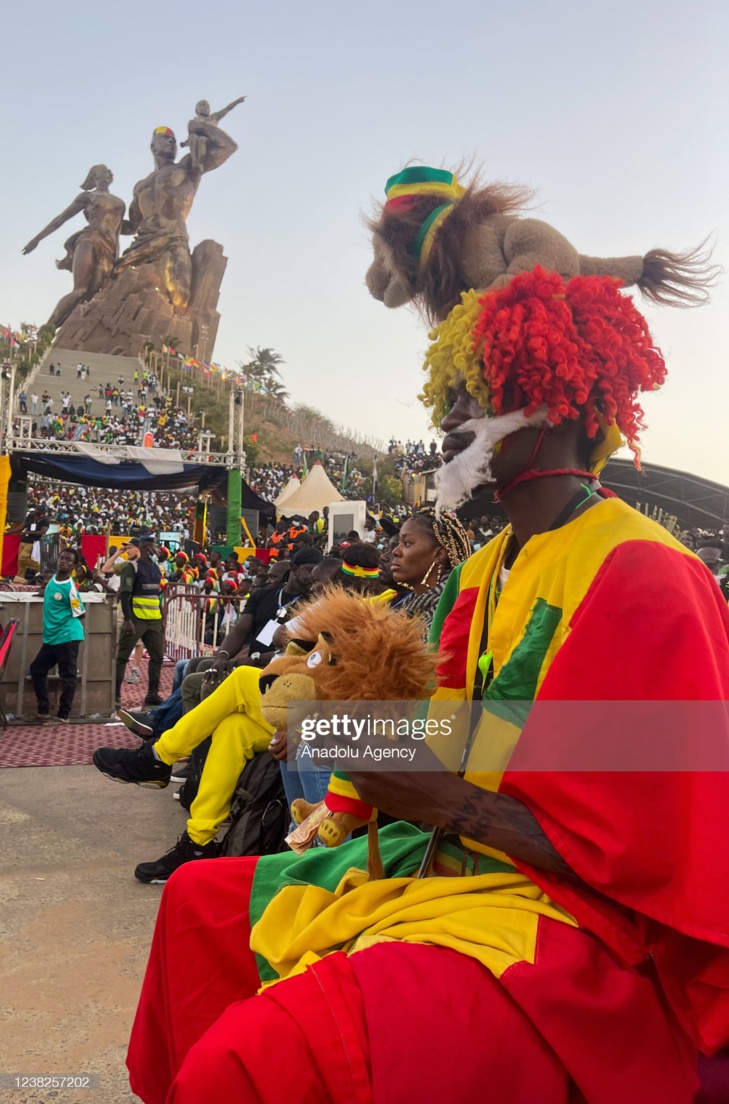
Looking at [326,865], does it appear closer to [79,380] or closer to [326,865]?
[326,865]

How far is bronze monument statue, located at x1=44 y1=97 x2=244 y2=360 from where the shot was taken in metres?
55.8

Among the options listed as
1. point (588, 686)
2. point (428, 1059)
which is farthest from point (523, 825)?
point (428, 1059)

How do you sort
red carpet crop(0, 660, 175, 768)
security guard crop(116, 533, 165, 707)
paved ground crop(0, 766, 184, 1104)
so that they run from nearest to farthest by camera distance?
paved ground crop(0, 766, 184, 1104), red carpet crop(0, 660, 175, 768), security guard crop(116, 533, 165, 707)

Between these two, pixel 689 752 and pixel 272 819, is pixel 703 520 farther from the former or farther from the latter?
pixel 689 752

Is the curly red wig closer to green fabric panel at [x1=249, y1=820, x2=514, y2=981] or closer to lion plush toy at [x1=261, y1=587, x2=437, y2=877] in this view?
lion plush toy at [x1=261, y1=587, x2=437, y2=877]

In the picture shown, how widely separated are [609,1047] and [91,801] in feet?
15.2

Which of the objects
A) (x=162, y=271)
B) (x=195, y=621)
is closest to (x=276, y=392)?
(x=162, y=271)

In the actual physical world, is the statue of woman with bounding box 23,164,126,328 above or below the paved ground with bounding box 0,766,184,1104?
above

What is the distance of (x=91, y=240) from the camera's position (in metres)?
56.4

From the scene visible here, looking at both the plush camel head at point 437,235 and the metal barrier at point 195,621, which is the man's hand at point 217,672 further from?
the metal barrier at point 195,621

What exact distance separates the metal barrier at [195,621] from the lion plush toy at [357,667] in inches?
348

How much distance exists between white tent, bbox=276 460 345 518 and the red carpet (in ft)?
60.1

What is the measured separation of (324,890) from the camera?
1617mm

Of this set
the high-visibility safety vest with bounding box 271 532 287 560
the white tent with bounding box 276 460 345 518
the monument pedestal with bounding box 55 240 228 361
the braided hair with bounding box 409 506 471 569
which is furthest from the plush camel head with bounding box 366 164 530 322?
the monument pedestal with bounding box 55 240 228 361
